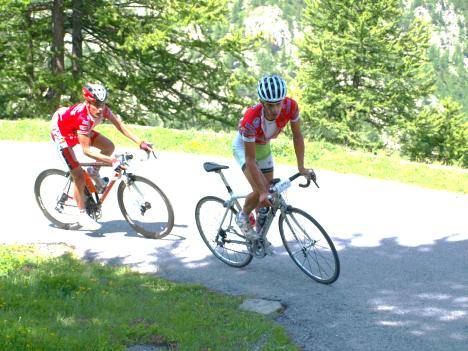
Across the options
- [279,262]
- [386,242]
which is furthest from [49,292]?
[386,242]

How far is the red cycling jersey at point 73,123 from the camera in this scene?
735 centimetres

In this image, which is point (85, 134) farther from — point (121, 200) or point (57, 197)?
point (57, 197)

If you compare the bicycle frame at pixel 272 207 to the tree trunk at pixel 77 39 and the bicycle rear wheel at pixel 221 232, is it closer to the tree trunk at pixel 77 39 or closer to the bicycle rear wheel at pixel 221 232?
the bicycle rear wheel at pixel 221 232

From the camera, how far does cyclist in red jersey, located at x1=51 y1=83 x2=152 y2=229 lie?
7293 millimetres

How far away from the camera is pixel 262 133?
21.2 ft

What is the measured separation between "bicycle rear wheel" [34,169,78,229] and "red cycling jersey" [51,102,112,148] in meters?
0.67

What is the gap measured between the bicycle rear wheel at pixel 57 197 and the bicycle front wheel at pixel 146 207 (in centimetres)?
76

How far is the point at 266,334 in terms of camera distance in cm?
506

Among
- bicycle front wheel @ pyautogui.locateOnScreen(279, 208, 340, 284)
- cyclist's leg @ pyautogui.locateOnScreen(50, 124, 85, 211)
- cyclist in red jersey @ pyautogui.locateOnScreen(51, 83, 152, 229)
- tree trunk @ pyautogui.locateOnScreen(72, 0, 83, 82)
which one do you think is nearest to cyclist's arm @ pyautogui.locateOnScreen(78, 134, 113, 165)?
cyclist in red jersey @ pyautogui.locateOnScreen(51, 83, 152, 229)

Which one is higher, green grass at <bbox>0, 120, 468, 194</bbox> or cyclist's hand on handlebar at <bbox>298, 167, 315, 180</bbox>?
cyclist's hand on handlebar at <bbox>298, 167, 315, 180</bbox>

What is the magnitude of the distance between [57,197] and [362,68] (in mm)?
28549

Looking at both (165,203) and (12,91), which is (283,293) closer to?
(165,203)

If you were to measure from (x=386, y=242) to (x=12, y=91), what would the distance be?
18.3 meters

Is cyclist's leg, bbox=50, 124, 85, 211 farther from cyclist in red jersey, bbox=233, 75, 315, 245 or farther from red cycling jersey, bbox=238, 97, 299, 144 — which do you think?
red cycling jersey, bbox=238, 97, 299, 144
